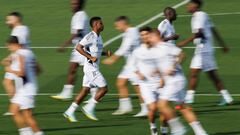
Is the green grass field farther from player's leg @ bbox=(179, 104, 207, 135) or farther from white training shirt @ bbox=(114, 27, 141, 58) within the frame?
white training shirt @ bbox=(114, 27, 141, 58)

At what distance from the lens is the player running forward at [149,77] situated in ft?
51.8

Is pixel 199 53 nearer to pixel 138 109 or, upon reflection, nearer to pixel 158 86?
pixel 138 109

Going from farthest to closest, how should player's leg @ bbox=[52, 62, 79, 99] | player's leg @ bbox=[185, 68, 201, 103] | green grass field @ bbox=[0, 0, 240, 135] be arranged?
player's leg @ bbox=[52, 62, 79, 99]
player's leg @ bbox=[185, 68, 201, 103]
green grass field @ bbox=[0, 0, 240, 135]

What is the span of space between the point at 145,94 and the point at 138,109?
2.86 meters

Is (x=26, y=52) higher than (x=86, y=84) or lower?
higher

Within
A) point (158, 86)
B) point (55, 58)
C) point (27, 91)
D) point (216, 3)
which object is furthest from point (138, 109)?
point (216, 3)

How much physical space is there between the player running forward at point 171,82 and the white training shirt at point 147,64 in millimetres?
637

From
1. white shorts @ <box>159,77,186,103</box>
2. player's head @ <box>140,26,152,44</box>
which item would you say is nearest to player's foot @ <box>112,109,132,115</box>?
player's head @ <box>140,26,152,44</box>

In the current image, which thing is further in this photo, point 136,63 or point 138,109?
point 138,109

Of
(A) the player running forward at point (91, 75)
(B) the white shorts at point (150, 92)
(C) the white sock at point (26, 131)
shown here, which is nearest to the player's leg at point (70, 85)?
(A) the player running forward at point (91, 75)

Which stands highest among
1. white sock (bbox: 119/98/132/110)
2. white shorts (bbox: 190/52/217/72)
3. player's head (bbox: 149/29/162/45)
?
player's head (bbox: 149/29/162/45)

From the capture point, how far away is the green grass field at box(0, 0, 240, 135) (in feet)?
56.0

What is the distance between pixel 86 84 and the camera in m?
17.7

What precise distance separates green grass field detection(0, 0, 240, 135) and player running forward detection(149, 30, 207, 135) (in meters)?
1.20
